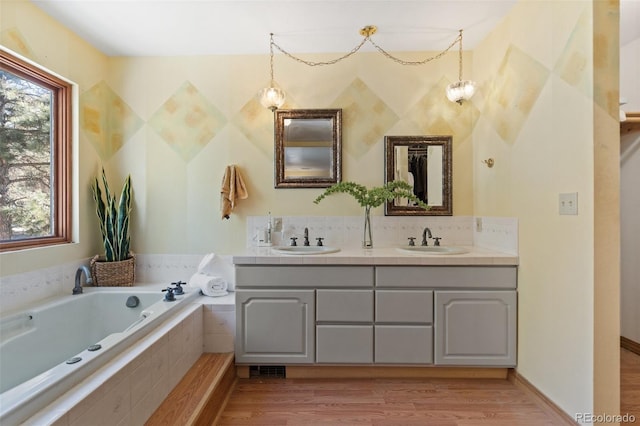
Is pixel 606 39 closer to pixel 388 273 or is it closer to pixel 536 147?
pixel 536 147

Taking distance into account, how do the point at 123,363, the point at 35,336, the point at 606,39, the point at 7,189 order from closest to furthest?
the point at 123,363, the point at 606,39, the point at 35,336, the point at 7,189

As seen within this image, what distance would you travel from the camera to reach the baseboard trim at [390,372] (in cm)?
210

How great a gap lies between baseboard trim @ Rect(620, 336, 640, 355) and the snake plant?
13.3 feet

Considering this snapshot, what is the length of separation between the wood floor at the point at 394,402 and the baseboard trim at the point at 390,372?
0.10 feet

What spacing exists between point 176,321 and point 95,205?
1369mm


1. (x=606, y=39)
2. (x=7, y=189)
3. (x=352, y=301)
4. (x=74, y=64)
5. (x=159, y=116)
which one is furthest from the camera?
(x=159, y=116)

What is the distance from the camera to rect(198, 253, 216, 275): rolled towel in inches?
97.3

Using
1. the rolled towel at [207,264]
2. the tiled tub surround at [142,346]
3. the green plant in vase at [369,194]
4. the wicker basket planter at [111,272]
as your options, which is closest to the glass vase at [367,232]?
the green plant in vase at [369,194]

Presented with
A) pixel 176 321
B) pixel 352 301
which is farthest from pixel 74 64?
pixel 352 301

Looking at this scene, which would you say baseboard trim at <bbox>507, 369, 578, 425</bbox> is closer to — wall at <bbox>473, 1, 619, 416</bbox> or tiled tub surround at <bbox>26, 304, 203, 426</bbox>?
wall at <bbox>473, 1, 619, 416</bbox>

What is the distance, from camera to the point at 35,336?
1.77 m

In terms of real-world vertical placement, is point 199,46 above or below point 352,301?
above

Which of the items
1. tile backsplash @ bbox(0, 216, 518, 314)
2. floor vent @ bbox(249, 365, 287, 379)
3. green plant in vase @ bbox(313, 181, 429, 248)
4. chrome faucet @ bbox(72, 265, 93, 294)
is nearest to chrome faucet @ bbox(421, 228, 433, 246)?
tile backsplash @ bbox(0, 216, 518, 314)

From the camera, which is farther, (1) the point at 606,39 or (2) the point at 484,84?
(2) the point at 484,84
